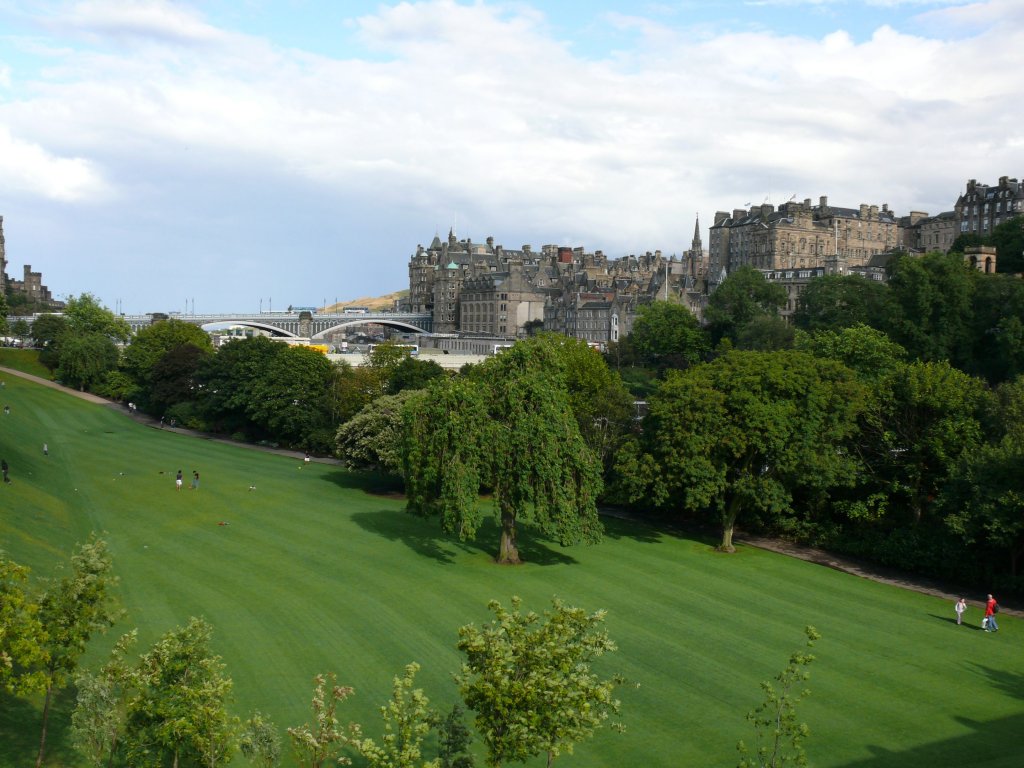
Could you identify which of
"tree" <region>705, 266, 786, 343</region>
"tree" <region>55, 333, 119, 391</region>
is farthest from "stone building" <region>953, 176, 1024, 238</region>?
"tree" <region>55, 333, 119, 391</region>

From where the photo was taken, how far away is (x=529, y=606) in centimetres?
3709

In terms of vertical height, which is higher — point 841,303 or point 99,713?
point 841,303

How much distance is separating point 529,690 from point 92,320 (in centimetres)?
13466

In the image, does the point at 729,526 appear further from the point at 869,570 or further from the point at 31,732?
the point at 31,732

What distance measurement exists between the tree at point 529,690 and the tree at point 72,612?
8.48 metres

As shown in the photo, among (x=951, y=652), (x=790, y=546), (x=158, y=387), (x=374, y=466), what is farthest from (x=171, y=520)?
(x=158, y=387)

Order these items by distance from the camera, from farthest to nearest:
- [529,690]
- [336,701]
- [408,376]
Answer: [408,376], [336,701], [529,690]

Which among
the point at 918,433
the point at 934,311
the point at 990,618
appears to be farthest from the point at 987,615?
the point at 934,311

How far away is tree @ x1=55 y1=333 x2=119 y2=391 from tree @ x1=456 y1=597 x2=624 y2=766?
101323 millimetres

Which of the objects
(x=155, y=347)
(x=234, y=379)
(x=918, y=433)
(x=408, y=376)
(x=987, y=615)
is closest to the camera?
(x=987, y=615)

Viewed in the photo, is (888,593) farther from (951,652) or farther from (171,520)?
(171,520)

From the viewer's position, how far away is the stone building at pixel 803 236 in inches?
6929

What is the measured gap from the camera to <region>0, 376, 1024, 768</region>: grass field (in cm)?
2661

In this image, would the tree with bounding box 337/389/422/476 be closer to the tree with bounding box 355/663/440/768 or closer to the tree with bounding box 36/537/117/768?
the tree with bounding box 36/537/117/768
